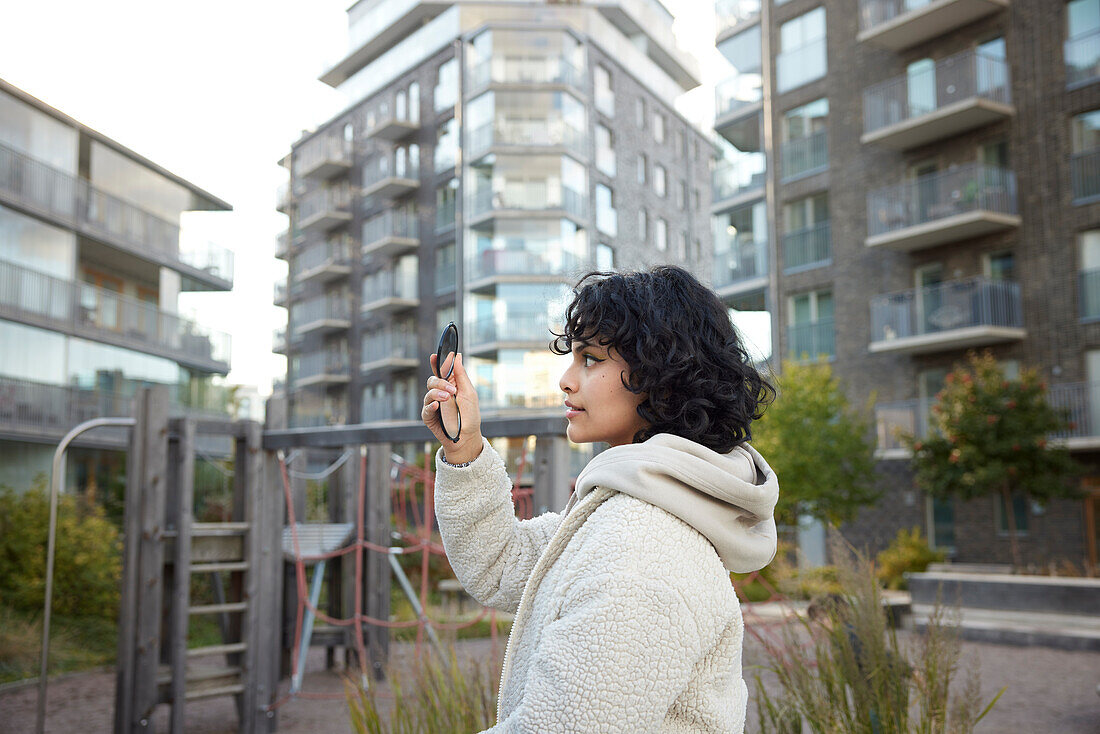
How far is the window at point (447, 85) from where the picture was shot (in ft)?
98.6

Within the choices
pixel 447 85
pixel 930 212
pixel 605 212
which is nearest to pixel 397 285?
pixel 447 85

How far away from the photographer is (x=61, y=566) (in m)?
10.8

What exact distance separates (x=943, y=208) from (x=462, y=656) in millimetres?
14686

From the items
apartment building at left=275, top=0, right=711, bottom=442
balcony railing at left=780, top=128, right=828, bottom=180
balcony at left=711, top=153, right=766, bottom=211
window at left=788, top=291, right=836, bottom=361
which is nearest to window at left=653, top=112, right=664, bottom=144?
apartment building at left=275, top=0, right=711, bottom=442

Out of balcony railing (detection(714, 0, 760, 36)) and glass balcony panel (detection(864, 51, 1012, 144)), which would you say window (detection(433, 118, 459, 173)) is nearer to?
balcony railing (detection(714, 0, 760, 36))

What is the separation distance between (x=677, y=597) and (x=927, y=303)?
1774cm

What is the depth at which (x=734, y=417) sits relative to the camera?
135cm

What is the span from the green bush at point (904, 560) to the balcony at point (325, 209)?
903 inches

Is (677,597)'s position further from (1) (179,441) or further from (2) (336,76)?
(2) (336,76)

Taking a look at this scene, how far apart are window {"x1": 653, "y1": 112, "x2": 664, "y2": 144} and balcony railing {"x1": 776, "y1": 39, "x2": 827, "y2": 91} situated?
34.8 feet

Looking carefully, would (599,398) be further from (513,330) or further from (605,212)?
(605,212)

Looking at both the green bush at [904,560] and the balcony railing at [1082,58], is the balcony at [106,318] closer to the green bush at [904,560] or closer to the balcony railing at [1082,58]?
the green bush at [904,560]

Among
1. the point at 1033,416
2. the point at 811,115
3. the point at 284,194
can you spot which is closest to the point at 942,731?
the point at 1033,416

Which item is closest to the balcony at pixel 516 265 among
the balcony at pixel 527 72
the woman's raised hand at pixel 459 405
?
the balcony at pixel 527 72
